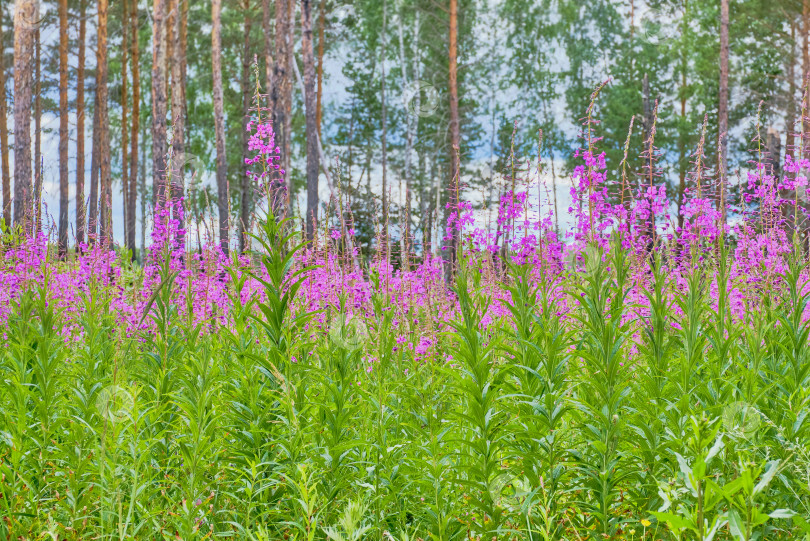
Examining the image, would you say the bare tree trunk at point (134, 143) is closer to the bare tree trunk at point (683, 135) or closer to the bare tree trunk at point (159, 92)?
the bare tree trunk at point (159, 92)

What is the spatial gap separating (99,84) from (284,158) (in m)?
8.51

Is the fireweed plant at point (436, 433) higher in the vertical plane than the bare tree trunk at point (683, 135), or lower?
lower

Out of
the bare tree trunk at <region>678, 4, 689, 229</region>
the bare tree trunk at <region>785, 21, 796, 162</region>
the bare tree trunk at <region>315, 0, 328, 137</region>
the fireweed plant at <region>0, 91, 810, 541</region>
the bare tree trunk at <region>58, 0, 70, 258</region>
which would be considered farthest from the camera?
the bare tree trunk at <region>315, 0, 328, 137</region>

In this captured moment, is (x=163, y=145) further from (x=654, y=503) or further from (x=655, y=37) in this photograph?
(x=655, y=37)

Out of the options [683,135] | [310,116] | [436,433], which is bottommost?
[436,433]

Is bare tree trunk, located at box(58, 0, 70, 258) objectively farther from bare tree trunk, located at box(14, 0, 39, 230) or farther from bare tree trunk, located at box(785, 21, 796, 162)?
bare tree trunk, located at box(785, 21, 796, 162)

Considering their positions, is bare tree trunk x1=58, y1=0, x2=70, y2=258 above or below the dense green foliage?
above

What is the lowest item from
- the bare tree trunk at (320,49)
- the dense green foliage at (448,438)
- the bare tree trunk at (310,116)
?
the dense green foliage at (448,438)

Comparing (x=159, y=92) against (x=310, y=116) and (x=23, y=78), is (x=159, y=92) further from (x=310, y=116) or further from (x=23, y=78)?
(x=310, y=116)

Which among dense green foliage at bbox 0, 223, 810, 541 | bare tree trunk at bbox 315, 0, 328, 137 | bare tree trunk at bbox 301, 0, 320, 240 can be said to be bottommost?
dense green foliage at bbox 0, 223, 810, 541

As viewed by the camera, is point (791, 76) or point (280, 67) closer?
point (280, 67)

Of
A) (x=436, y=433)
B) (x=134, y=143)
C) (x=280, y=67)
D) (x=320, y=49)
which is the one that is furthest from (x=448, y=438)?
(x=320, y=49)

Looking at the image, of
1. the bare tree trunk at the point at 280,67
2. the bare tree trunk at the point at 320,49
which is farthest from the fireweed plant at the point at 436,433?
the bare tree trunk at the point at 320,49

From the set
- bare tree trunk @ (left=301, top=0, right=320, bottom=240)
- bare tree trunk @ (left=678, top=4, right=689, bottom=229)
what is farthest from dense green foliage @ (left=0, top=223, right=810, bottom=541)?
bare tree trunk @ (left=678, top=4, right=689, bottom=229)
